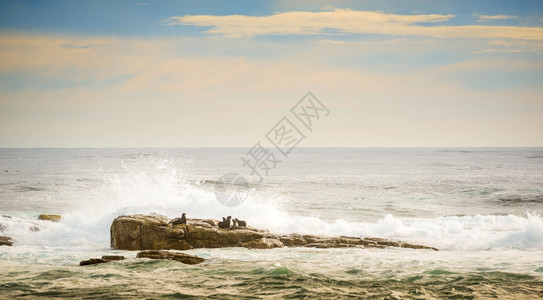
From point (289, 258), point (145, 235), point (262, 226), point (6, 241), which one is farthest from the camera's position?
point (262, 226)

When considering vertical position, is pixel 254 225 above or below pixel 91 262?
below

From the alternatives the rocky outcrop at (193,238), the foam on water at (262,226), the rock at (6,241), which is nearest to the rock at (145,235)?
the rocky outcrop at (193,238)

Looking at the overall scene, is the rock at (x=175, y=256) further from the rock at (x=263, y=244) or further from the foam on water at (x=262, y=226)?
the foam on water at (x=262, y=226)

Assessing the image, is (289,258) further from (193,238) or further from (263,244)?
(193,238)

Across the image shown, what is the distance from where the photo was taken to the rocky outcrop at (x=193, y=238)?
17.3 m

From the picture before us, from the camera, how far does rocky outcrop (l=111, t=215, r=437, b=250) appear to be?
Result: 17344 mm

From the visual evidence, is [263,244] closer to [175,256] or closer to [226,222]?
[226,222]

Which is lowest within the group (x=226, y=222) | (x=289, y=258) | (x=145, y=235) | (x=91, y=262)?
(x=289, y=258)

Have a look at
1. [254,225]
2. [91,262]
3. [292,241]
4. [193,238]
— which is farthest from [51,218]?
[292,241]

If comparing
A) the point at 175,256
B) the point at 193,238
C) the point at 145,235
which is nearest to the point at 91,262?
the point at 175,256

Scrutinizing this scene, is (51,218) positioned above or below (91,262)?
below

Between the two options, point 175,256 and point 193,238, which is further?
point 193,238

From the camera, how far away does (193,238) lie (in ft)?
57.8

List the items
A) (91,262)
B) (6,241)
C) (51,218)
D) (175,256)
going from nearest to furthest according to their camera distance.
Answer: (91,262) → (175,256) → (6,241) → (51,218)
